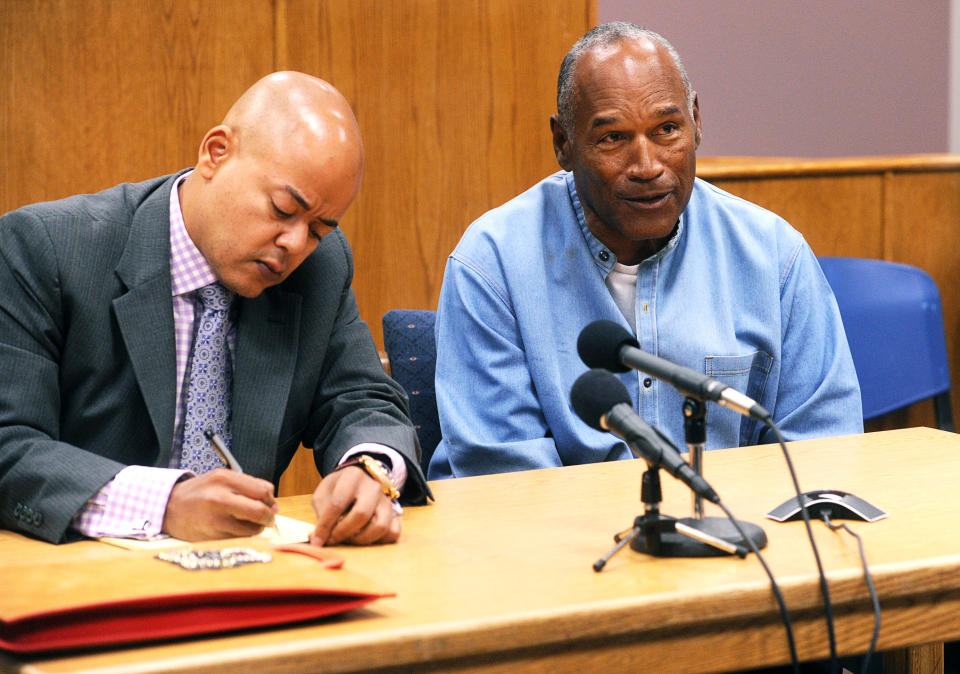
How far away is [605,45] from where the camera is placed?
2.32 metres

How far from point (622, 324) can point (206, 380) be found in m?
0.85

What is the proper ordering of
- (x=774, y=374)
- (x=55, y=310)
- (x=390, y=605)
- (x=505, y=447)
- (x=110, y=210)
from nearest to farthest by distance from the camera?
(x=390, y=605)
(x=55, y=310)
(x=110, y=210)
(x=505, y=447)
(x=774, y=374)

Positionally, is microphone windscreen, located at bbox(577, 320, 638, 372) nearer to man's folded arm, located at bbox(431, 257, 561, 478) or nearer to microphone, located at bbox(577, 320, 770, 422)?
microphone, located at bbox(577, 320, 770, 422)

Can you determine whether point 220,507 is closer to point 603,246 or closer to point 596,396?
point 596,396

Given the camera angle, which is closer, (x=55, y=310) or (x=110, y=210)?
(x=55, y=310)

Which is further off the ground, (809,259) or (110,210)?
(110,210)

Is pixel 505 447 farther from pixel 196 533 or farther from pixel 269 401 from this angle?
pixel 196 533

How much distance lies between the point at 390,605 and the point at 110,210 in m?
0.94

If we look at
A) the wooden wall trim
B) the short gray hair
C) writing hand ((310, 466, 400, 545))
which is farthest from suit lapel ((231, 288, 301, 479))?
the wooden wall trim

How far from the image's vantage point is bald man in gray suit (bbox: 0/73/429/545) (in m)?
1.59

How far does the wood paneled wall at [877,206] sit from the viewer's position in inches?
147

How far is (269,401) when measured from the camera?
1856 mm

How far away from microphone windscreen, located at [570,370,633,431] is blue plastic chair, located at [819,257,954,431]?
1.99m

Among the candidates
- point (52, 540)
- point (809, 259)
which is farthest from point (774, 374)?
point (52, 540)
